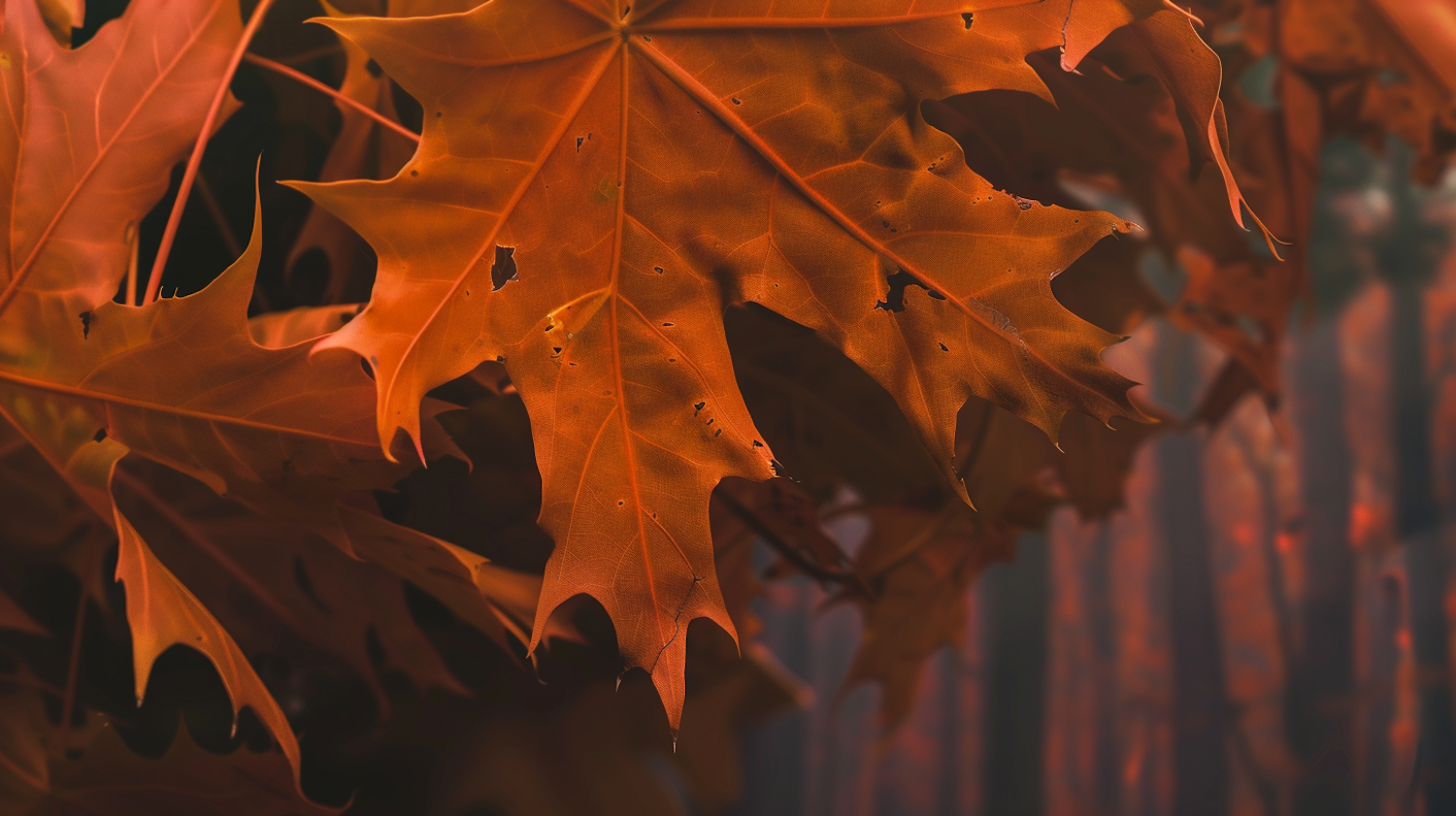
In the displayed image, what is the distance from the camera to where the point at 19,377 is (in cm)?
14

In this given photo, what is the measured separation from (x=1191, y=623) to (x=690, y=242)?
0.70m

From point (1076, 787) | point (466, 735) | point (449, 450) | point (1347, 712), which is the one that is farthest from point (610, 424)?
point (1076, 787)

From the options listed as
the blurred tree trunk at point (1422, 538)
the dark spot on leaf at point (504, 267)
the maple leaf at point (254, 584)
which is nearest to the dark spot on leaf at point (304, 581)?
the maple leaf at point (254, 584)

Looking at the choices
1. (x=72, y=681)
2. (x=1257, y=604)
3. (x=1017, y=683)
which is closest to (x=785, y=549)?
(x=72, y=681)

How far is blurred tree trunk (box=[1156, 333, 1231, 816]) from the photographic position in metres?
0.62

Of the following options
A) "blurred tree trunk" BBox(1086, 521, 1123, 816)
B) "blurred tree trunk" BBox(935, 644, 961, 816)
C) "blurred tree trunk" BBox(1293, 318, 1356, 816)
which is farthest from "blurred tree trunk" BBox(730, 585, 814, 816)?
"blurred tree trunk" BBox(1293, 318, 1356, 816)

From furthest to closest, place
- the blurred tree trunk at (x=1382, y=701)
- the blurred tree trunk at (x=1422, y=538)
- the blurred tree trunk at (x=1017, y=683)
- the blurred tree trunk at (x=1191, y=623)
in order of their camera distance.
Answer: the blurred tree trunk at (x=1017, y=683) < the blurred tree trunk at (x=1191, y=623) < the blurred tree trunk at (x=1382, y=701) < the blurred tree trunk at (x=1422, y=538)

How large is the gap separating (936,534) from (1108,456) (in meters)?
0.08

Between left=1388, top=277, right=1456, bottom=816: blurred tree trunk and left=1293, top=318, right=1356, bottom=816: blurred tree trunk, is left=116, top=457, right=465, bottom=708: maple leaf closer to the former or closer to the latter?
left=1388, top=277, right=1456, bottom=816: blurred tree trunk

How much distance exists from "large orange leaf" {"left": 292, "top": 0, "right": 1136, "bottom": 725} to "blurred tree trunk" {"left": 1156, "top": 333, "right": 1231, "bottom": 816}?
0.52 metres

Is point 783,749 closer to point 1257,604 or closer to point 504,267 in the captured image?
point 1257,604

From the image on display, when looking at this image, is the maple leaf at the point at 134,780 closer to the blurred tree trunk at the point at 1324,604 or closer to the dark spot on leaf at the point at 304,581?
the dark spot on leaf at the point at 304,581

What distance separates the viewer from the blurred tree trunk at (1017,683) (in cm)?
77

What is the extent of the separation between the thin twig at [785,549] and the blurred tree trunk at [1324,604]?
51cm
